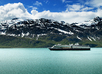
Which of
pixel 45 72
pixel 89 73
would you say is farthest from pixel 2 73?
pixel 89 73

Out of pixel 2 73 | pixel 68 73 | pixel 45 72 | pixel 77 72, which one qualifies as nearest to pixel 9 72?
pixel 2 73

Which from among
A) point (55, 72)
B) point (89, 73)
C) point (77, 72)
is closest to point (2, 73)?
point (55, 72)

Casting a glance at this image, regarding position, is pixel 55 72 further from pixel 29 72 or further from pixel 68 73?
pixel 29 72

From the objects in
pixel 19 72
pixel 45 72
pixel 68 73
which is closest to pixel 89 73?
pixel 68 73

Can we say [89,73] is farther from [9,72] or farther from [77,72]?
[9,72]

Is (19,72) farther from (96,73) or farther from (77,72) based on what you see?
(96,73)
